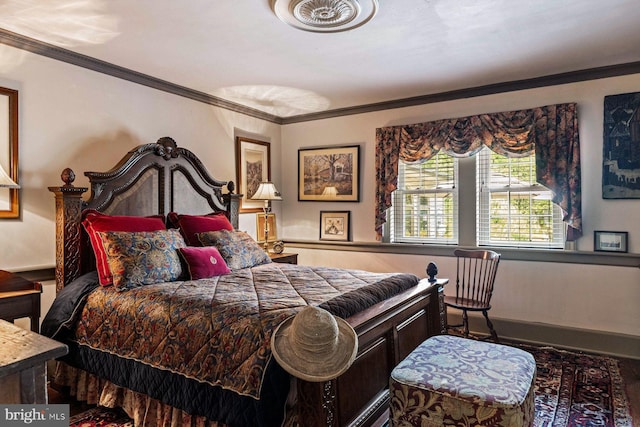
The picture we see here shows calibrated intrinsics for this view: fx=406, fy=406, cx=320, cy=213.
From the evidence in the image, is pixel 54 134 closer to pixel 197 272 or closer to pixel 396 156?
pixel 197 272

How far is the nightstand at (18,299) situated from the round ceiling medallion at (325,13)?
223 centimetres

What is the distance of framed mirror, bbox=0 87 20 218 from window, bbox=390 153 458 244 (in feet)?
11.2

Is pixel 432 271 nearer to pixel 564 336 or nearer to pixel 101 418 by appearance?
pixel 564 336

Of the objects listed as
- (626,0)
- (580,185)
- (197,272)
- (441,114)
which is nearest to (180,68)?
(197,272)

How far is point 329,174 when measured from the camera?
4.91m

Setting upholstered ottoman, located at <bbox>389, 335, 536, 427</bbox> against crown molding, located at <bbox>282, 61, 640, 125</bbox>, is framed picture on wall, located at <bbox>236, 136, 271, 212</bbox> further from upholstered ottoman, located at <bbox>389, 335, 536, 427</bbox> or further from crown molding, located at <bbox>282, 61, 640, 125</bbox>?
upholstered ottoman, located at <bbox>389, 335, 536, 427</bbox>

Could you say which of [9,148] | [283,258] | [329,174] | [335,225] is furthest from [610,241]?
[9,148]

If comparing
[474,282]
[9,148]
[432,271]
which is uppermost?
[9,148]

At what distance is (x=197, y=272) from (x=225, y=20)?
1.67 metres

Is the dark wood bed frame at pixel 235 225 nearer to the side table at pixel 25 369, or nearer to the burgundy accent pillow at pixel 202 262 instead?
the burgundy accent pillow at pixel 202 262

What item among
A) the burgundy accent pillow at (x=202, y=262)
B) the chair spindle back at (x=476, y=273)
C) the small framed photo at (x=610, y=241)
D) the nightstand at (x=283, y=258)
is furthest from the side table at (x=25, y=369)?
the small framed photo at (x=610, y=241)

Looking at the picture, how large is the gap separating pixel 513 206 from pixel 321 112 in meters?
2.40

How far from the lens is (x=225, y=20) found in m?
2.56

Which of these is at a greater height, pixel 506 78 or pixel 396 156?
pixel 506 78
